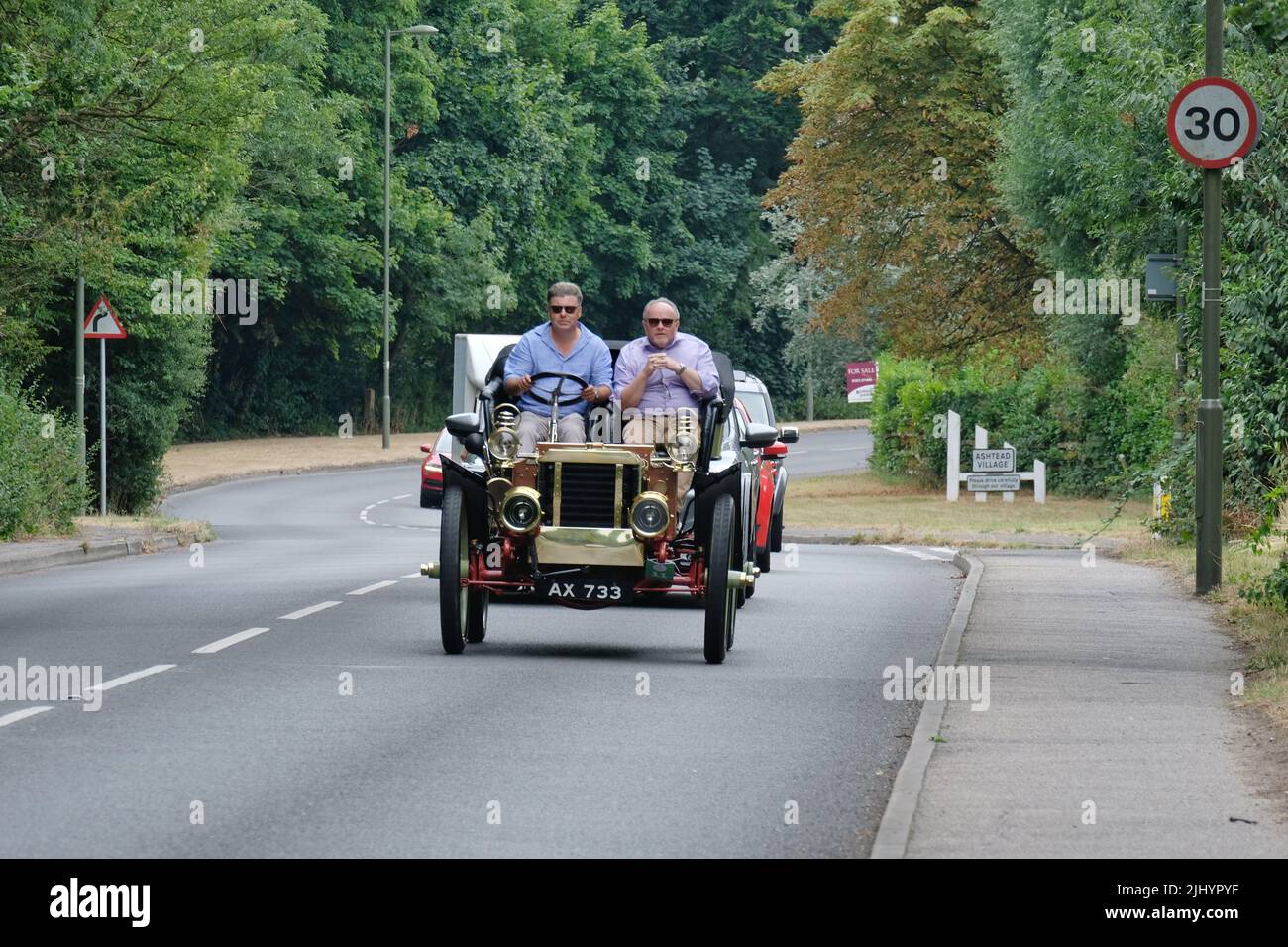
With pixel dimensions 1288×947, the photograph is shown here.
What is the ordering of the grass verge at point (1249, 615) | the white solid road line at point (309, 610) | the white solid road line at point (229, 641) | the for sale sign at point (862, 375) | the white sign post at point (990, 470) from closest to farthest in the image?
the grass verge at point (1249, 615)
the white solid road line at point (229, 641)
the white solid road line at point (309, 610)
the white sign post at point (990, 470)
the for sale sign at point (862, 375)

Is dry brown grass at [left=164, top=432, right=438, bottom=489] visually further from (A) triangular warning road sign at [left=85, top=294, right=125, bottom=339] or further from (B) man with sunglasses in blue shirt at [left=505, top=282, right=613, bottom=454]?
(B) man with sunglasses in blue shirt at [left=505, top=282, right=613, bottom=454]

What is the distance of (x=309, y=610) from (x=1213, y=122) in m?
7.65

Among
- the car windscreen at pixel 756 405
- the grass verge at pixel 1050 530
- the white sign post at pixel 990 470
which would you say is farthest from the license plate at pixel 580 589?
the white sign post at pixel 990 470

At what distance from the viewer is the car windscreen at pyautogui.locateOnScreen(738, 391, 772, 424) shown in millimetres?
22938

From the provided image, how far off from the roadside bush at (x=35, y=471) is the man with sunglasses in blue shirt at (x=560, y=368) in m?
12.1

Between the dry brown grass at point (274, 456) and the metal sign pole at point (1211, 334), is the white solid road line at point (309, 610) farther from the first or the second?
the dry brown grass at point (274, 456)

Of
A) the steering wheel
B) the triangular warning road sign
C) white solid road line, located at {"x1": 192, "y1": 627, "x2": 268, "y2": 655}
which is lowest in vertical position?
white solid road line, located at {"x1": 192, "y1": 627, "x2": 268, "y2": 655}

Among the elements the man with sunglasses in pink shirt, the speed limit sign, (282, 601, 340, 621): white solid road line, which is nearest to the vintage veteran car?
the man with sunglasses in pink shirt

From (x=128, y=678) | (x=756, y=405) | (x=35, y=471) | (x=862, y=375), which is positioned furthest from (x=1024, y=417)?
(x=128, y=678)

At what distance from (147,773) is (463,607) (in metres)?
5.22

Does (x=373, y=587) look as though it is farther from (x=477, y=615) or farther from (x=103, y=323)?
(x=103, y=323)

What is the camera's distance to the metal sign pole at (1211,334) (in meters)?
16.3

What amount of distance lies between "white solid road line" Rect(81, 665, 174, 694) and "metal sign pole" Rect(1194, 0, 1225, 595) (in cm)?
821
